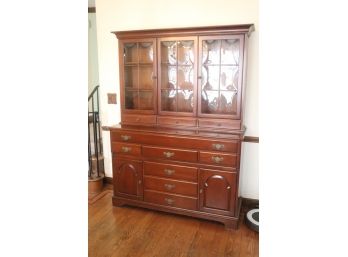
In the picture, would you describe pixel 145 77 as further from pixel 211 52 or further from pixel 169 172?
pixel 169 172

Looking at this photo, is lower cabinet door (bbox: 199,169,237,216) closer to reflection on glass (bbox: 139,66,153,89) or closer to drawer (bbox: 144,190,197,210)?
drawer (bbox: 144,190,197,210)

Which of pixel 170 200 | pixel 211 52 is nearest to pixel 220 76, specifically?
pixel 211 52

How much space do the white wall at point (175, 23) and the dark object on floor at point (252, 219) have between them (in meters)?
0.29

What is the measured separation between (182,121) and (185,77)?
46cm

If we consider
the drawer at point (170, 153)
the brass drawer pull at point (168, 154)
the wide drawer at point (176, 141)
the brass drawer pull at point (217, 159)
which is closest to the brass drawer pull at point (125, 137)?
the wide drawer at point (176, 141)

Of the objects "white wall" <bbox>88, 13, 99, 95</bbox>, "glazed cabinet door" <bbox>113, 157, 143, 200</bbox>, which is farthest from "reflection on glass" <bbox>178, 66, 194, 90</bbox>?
"white wall" <bbox>88, 13, 99, 95</bbox>

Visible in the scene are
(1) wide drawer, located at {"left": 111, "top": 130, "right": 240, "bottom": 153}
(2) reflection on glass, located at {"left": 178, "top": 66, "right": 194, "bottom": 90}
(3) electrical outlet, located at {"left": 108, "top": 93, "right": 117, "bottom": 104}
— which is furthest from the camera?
(3) electrical outlet, located at {"left": 108, "top": 93, "right": 117, "bottom": 104}

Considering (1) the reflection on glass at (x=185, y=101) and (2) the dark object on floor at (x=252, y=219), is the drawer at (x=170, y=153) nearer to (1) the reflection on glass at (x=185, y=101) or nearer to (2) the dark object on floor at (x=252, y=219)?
(1) the reflection on glass at (x=185, y=101)

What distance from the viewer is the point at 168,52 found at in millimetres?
2656

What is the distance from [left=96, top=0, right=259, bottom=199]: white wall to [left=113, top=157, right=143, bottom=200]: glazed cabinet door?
618mm

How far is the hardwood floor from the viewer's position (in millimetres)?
2150
